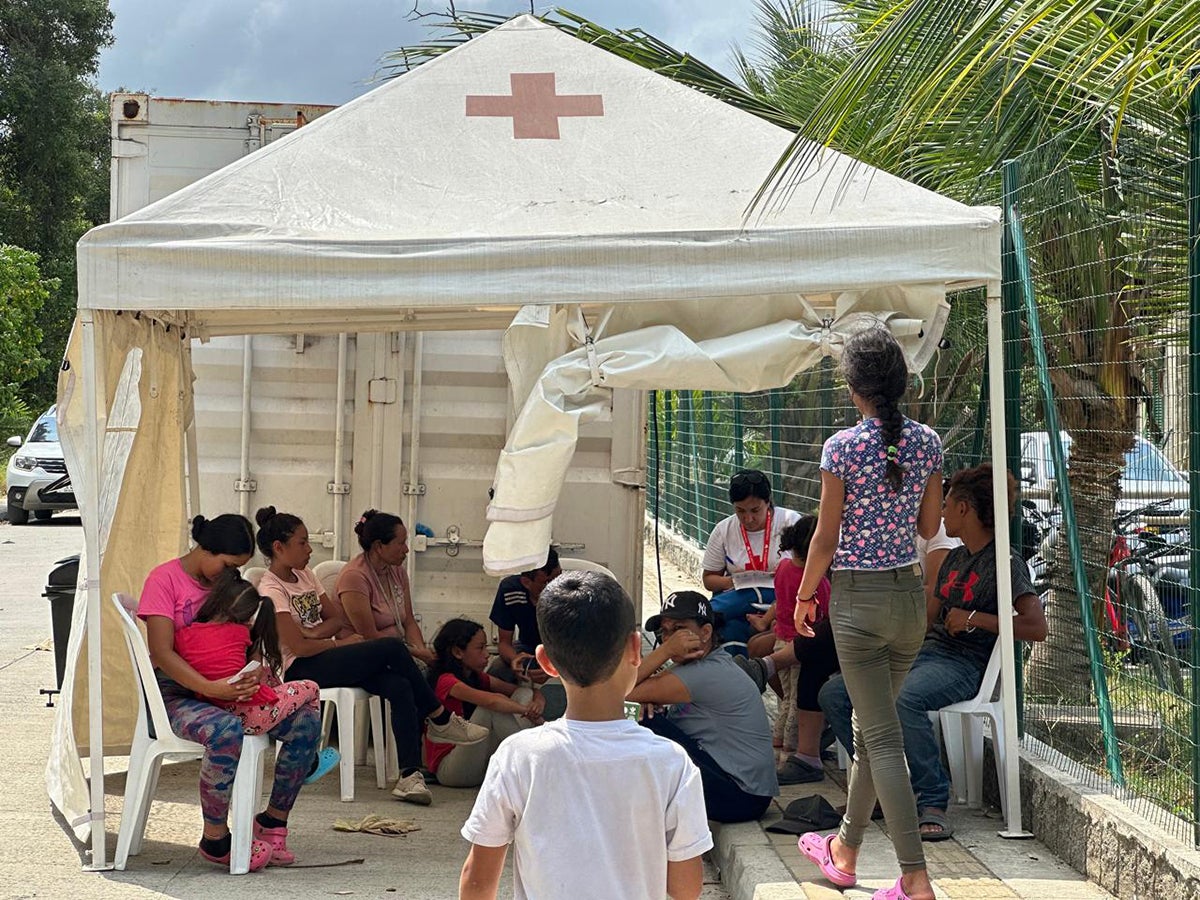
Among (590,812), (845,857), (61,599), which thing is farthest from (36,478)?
(590,812)

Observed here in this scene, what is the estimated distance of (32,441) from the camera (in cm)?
1969

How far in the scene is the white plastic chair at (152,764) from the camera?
5.08 metres

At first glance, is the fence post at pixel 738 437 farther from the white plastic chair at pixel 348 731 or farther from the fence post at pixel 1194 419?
the fence post at pixel 1194 419

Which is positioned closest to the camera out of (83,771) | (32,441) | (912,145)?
(83,771)

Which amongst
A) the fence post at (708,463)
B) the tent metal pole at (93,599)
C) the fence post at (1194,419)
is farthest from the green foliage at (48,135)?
the fence post at (1194,419)

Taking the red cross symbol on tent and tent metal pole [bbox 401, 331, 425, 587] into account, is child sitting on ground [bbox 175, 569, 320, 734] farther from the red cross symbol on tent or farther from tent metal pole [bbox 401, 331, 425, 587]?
the red cross symbol on tent

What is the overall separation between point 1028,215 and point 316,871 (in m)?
3.74

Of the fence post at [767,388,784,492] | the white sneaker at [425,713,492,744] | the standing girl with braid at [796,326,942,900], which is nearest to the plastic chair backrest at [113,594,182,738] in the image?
the white sneaker at [425,713,492,744]

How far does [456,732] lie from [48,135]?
29.3m

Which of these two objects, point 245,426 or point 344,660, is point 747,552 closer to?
point 344,660

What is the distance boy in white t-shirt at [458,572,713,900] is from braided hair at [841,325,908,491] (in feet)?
6.46

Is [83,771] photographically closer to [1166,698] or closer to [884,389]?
[884,389]

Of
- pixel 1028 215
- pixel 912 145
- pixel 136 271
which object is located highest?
pixel 912 145

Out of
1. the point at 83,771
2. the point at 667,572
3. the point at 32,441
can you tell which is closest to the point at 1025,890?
the point at 83,771
